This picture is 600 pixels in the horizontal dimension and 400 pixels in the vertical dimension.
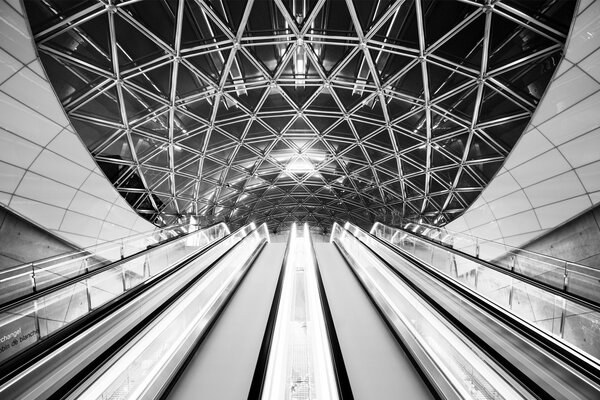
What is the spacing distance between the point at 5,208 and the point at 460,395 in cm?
1938

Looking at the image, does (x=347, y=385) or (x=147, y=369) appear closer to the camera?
(x=347, y=385)

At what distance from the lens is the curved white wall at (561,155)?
1082 cm

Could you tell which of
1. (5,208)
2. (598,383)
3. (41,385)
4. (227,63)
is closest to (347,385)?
(598,383)

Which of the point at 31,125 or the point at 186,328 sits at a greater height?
the point at 31,125

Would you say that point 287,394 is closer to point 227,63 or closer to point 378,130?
point 227,63

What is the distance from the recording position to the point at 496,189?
1825 centimetres

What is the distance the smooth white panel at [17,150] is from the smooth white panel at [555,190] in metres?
27.2

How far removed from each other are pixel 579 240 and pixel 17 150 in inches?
1126

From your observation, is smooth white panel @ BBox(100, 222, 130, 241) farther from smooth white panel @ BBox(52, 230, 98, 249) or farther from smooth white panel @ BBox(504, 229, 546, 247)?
smooth white panel @ BBox(504, 229, 546, 247)

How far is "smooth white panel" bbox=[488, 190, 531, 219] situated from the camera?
54.6ft

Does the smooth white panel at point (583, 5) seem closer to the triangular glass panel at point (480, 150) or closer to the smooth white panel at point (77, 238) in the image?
the triangular glass panel at point (480, 150)


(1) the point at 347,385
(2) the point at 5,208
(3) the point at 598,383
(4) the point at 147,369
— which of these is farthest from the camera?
(2) the point at 5,208

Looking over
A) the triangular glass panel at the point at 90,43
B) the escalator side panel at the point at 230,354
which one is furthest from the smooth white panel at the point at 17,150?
the escalator side panel at the point at 230,354

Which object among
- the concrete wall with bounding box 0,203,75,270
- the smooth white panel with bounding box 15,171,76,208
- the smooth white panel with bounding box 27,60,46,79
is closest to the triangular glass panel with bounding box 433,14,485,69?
the smooth white panel with bounding box 27,60,46,79
